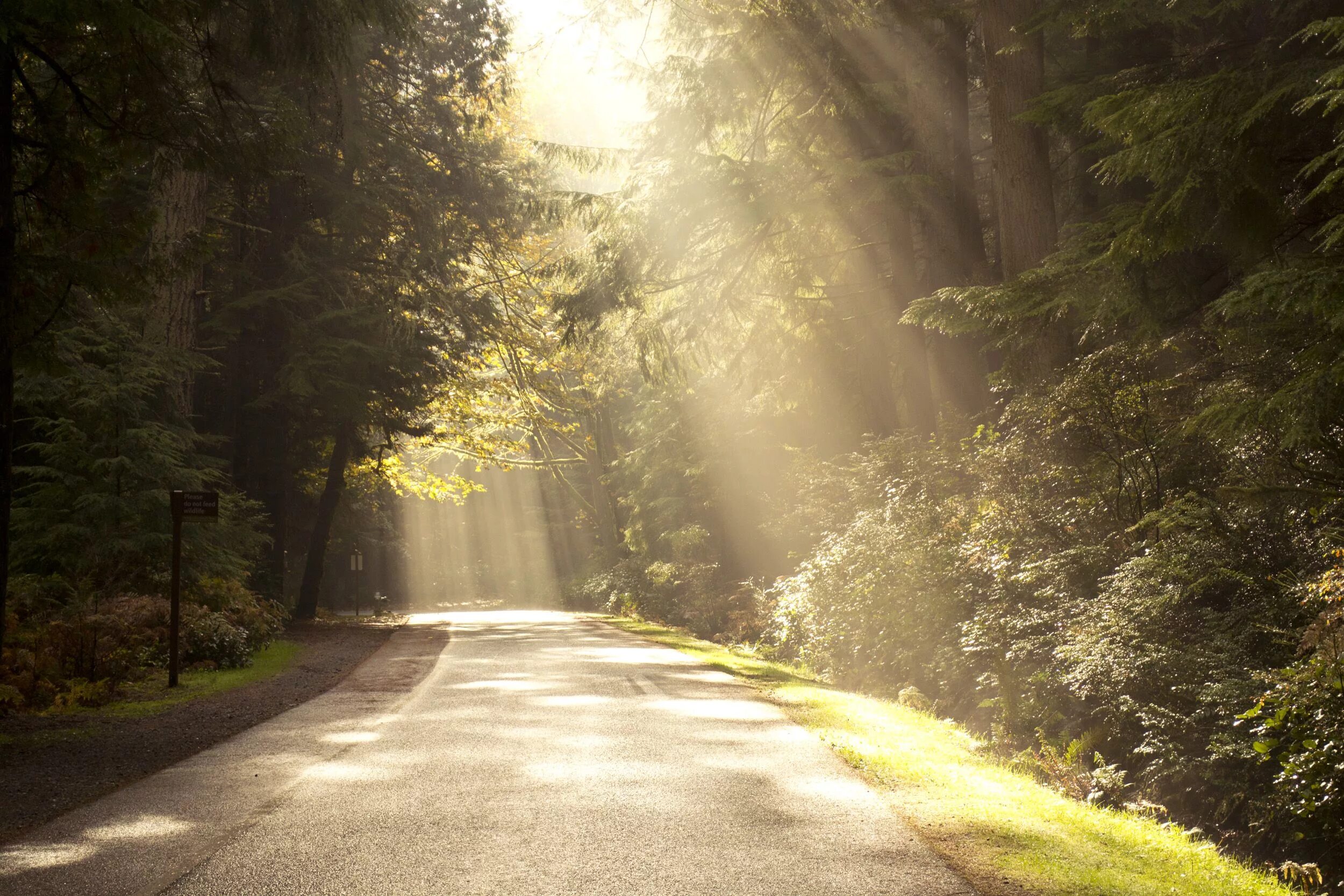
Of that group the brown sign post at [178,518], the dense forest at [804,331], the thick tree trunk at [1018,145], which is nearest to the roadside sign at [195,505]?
the brown sign post at [178,518]

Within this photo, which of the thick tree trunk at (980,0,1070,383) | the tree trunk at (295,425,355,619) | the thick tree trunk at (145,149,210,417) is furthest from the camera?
the tree trunk at (295,425,355,619)

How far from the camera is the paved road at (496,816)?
17.2 ft

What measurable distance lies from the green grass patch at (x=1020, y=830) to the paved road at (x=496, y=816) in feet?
0.88

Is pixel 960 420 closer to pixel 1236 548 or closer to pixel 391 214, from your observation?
pixel 1236 548

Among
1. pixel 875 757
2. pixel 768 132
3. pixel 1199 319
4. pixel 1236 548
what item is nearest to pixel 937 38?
pixel 768 132

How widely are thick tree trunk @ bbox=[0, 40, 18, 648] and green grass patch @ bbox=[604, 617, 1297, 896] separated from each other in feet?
24.9

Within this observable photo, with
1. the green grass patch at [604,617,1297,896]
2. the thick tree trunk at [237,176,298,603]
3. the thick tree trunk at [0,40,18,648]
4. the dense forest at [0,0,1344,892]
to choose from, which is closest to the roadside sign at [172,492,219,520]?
the dense forest at [0,0,1344,892]

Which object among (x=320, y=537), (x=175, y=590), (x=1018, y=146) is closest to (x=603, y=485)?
(x=320, y=537)

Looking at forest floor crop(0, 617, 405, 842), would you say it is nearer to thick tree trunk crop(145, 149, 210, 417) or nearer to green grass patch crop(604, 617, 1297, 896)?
green grass patch crop(604, 617, 1297, 896)

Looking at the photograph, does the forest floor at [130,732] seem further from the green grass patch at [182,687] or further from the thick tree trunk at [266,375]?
the thick tree trunk at [266,375]

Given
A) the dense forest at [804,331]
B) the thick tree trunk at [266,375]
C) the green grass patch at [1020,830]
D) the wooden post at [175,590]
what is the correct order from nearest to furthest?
1. the green grass patch at [1020,830]
2. the dense forest at [804,331]
3. the wooden post at [175,590]
4. the thick tree trunk at [266,375]

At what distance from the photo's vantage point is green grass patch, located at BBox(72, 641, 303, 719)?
11.0 meters

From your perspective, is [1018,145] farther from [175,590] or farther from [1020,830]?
[175,590]

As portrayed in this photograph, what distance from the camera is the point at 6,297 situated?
8938 millimetres
